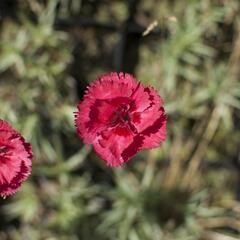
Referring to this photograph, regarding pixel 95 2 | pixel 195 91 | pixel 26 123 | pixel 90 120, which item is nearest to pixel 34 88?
pixel 26 123

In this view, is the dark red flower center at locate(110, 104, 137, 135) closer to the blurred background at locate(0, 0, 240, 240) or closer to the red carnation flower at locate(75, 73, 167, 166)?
the red carnation flower at locate(75, 73, 167, 166)

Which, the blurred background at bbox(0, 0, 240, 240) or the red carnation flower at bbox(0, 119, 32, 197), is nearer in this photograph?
the red carnation flower at bbox(0, 119, 32, 197)

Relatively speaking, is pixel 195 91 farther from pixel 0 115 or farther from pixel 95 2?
pixel 0 115

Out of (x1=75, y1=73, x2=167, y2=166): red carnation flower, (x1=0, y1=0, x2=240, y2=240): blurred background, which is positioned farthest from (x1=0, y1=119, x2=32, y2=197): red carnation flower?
(x1=0, y1=0, x2=240, y2=240): blurred background

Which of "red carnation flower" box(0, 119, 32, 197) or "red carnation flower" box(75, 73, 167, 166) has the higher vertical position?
"red carnation flower" box(75, 73, 167, 166)

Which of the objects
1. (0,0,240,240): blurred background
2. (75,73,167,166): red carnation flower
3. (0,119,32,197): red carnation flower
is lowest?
(0,119,32,197): red carnation flower

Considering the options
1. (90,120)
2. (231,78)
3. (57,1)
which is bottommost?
(90,120)
